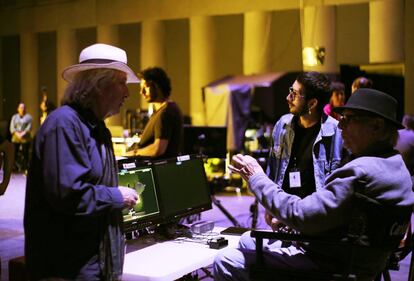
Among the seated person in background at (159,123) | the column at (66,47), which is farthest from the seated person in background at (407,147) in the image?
the column at (66,47)

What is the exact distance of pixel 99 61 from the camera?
268cm

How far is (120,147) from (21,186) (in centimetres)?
415

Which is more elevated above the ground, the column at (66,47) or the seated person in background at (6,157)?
the column at (66,47)

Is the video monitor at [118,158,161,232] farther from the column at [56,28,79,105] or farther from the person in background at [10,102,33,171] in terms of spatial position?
the column at [56,28,79,105]

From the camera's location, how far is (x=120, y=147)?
5945 millimetres

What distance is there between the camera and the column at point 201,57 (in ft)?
51.4

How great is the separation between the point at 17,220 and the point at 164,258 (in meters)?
5.01

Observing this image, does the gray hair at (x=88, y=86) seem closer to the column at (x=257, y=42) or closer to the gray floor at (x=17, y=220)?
the gray floor at (x=17, y=220)

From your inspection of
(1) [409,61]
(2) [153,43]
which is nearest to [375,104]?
(1) [409,61]

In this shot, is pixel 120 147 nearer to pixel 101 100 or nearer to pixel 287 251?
pixel 287 251

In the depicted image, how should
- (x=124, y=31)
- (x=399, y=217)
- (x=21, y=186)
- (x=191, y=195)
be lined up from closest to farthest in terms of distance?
(x=399, y=217) → (x=191, y=195) → (x=21, y=186) → (x=124, y=31)

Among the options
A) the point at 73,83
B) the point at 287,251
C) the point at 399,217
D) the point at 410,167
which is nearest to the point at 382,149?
the point at 399,217

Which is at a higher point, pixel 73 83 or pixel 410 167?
pixel 73 83

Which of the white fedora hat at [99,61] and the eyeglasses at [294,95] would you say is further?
the eyeglasses at [294,95]
